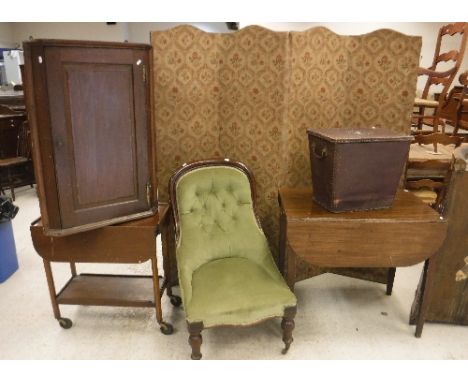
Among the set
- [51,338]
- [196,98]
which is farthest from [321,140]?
[51,338]

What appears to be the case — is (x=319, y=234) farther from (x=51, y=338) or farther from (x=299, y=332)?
(x=51, y=338)

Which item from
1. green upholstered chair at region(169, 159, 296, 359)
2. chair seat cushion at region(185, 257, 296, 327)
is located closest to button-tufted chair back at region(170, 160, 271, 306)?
green upholstered chair at region(169, 159, 296, 359)

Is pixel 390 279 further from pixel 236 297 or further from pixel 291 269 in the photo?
pixel 236 297

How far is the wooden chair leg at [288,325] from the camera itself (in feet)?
6.73

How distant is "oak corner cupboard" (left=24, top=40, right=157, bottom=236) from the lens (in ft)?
5.72

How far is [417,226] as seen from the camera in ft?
6.73

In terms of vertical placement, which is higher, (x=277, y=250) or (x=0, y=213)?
(x=0, y=213)

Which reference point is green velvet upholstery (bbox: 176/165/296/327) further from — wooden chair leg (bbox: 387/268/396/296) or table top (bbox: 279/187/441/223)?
wooden chair leg (bbox: 387/268/396/296)

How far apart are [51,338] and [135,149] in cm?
130

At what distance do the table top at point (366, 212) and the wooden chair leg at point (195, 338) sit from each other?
75 centimetres

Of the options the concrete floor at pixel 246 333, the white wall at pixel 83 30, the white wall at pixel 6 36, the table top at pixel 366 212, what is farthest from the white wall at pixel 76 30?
the table top at pixel 366 212

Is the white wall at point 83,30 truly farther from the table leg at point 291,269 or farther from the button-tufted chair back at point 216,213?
the table leg at point 291,269

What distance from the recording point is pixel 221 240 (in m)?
2.44

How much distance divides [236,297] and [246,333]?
47 centimetres
